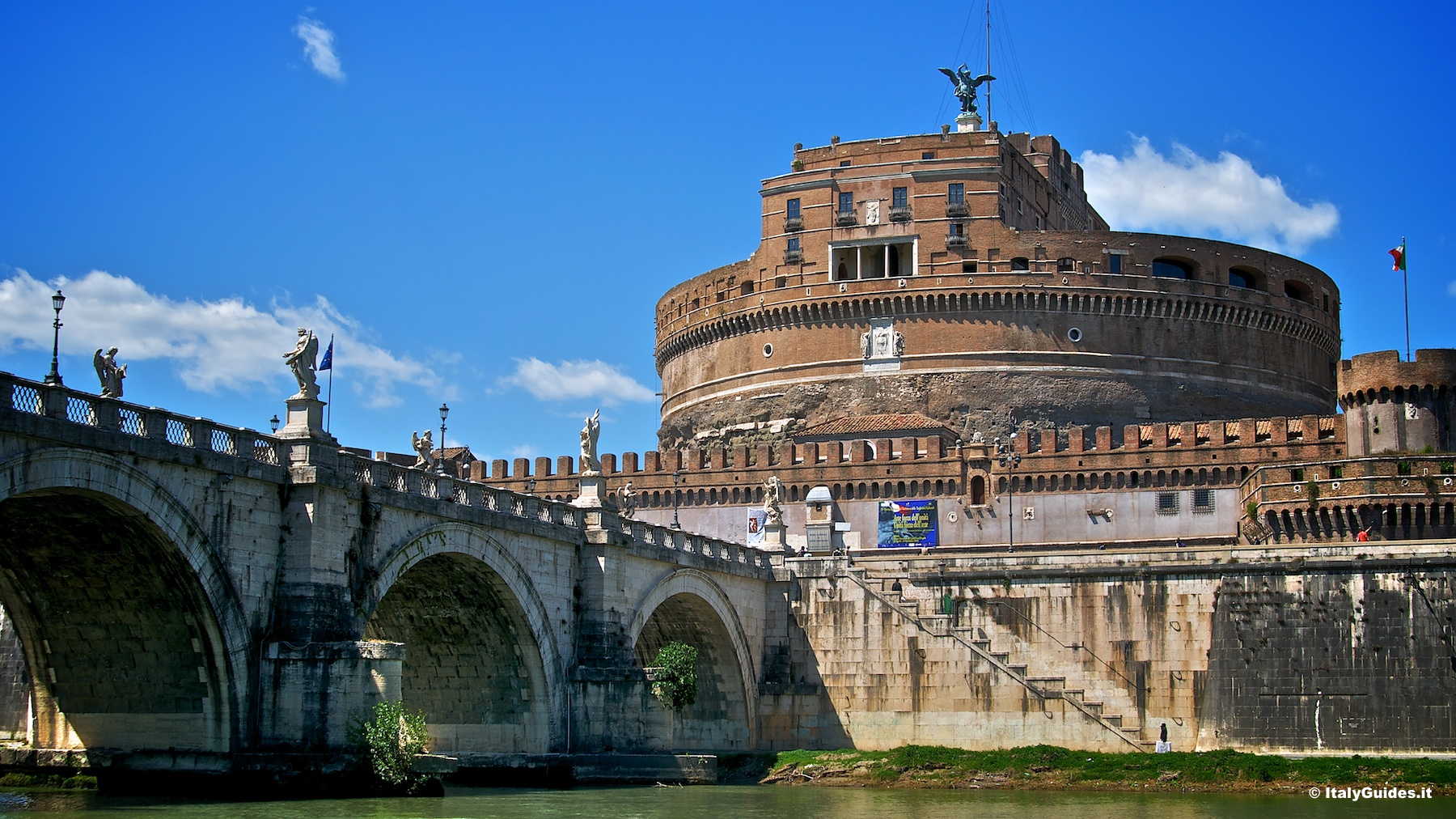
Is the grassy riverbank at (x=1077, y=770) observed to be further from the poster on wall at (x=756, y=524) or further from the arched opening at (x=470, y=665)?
the poster on wall at (x=756, y=524)

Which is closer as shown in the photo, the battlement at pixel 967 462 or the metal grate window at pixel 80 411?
the metal grate window at pixel 80 411

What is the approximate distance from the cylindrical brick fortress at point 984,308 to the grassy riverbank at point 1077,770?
34.0 meters

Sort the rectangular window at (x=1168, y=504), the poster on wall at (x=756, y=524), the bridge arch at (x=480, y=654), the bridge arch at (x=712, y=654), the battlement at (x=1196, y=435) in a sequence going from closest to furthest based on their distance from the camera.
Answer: the bridge arch at (x=480, y=654), the bridge arch at (x=712, y=654), the battlement at (x=1196, y=435), the rectangular window at (x=1168, y=504), the poster on wall at (x=756, y=524)

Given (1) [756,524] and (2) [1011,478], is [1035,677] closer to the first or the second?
(2) [1011,478]

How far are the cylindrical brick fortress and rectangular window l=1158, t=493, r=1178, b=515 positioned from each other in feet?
37.1

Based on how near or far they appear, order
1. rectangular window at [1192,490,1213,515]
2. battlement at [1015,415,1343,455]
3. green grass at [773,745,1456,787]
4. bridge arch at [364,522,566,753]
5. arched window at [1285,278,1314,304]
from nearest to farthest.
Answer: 1. bridge arch at [364,522,566,753]
2. green grass at [773,745,1456,787]
3. battlement at [1015,415,1343,455]
4. rectangular window at [1192,490,1213,515]
5. arched window at [1285,278,1314,304]

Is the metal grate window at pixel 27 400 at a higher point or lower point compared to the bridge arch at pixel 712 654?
higher

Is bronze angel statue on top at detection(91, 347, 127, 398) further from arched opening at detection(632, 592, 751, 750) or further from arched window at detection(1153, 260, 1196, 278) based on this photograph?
arched window at detection(1153, 260, 1196, 278)

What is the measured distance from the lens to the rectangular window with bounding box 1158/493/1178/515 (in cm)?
6788

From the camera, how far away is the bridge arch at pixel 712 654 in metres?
49.3

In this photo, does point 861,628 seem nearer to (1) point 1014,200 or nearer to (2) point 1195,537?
(2) point 1195,537

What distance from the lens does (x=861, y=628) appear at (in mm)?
51125

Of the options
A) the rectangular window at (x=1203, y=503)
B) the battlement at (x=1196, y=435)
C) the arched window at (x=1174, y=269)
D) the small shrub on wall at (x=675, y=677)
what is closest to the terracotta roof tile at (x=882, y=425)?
the battlement at (x=1196, y=435)

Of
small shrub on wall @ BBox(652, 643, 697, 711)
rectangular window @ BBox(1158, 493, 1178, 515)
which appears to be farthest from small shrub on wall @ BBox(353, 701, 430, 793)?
rectangular window @ BBox(1158, 493, 1178, 515)
